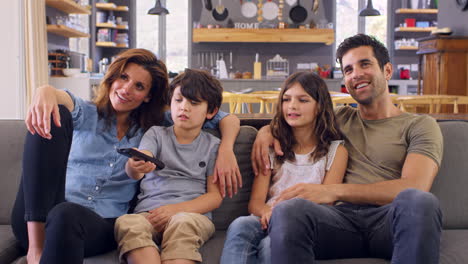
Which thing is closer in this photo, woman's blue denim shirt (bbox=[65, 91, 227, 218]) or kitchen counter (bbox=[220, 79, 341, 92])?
woman's blue denim shirt (bbox=[65, 91, 227, 218])

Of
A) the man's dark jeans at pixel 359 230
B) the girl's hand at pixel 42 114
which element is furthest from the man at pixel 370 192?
the girl's hand at pixel 42 114

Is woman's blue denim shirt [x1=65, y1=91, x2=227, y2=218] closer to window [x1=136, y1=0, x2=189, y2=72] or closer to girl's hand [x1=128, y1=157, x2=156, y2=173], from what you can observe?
girl's hand [x1=128, y1=157, x2=156, y2=173]

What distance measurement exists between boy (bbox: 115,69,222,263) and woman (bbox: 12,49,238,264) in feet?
0.27

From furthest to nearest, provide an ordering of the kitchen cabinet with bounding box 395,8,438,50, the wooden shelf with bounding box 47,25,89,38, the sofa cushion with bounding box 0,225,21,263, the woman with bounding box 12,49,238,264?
the kitchen cabinet with bounding box 395,8,438,50
the wooden shelf with bounding box 47,25,89,38
the sofa cushion with bounding box 0,225,21,263
the woman with bounding box 12,49,238,264

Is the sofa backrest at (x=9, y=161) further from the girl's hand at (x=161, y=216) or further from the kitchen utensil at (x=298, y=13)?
the kitchen utensil at (x=298, y=13)

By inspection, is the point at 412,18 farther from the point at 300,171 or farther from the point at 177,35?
the point at 300,171

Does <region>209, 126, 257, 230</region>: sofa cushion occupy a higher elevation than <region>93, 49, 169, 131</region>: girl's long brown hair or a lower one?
lower

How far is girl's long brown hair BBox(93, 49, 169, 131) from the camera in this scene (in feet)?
6.03

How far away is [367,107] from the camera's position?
188cm

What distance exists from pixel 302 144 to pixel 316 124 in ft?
0.29

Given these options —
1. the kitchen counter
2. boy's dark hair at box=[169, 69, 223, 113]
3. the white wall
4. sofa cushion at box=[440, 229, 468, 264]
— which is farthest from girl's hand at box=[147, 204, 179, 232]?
the kitchen counter

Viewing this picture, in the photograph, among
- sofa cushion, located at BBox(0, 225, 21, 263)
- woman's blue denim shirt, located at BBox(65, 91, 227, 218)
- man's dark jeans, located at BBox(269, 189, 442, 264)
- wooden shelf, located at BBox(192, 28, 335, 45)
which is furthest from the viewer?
wooden shelf, located at BBox(192, 28, 335, 45)

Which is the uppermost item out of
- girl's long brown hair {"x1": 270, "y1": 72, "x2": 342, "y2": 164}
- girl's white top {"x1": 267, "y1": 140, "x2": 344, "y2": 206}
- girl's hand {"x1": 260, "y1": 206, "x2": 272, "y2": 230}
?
girl's long brown hair {"x1": 270, "y1": 72, "x2": 342, "y2": 164}

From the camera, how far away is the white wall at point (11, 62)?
4.45 meters
